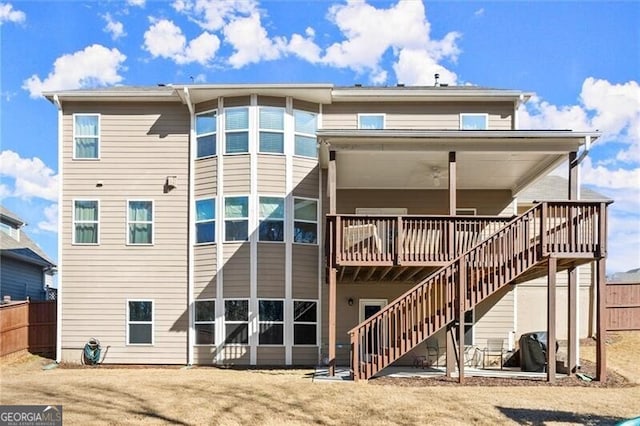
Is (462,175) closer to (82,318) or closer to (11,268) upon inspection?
(82,318)

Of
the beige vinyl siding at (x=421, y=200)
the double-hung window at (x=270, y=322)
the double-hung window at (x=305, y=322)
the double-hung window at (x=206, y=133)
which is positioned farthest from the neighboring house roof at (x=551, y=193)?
the double-hung window at (x=206, y=133)

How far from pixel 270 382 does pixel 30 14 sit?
458 inches

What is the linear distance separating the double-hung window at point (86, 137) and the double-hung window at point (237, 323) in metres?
5.35

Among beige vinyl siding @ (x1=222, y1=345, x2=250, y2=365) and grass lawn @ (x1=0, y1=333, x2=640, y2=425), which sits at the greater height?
grass lawn @ (x1=0, y1=333, x2=640, y2=425)

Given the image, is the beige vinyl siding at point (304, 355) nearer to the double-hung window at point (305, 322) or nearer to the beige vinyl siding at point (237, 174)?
the double-hung window at point (305, 322)

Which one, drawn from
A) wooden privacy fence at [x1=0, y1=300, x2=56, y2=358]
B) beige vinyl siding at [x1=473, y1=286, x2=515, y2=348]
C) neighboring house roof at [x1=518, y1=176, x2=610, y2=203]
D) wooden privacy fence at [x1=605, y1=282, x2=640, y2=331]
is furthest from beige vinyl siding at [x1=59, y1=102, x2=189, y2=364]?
wooden privacy fence at [x1=605, y1=282, x2=640, y2=331]

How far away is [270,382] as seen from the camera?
1180 cm

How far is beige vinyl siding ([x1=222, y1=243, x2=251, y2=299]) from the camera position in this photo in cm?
1528

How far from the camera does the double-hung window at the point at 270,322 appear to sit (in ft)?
50.0

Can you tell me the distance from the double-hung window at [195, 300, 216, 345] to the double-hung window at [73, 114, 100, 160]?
478 cm

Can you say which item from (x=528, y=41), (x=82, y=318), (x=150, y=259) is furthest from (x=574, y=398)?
(x=82, y=318)

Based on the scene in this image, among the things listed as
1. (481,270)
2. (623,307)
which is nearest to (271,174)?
(481,270)

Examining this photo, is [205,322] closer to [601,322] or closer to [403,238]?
[403,238]

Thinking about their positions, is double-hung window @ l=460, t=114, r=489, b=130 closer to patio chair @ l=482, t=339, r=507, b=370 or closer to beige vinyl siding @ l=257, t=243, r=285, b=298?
patio chair @ l=482, t=339, r=507, b=370
